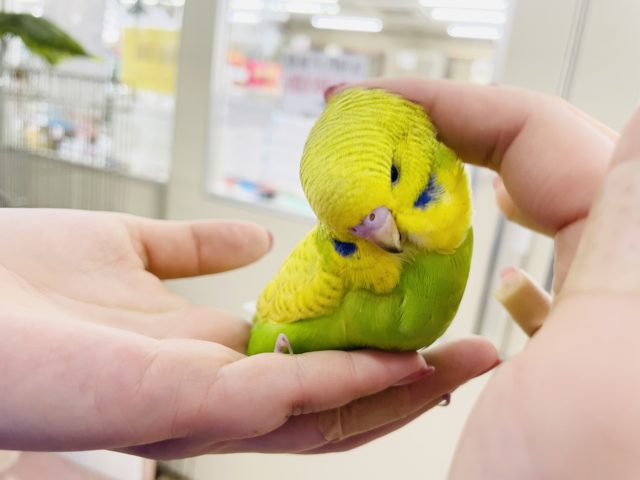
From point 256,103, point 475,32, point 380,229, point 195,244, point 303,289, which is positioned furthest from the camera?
point 256,103

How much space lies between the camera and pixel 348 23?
127 centimetres

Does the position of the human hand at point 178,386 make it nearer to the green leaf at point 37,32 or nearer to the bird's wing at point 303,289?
the bird's wing at point 303,289

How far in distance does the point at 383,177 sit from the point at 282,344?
0.21m

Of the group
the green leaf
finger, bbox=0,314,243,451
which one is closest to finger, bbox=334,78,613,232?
finger, bbox=0,314,243,451

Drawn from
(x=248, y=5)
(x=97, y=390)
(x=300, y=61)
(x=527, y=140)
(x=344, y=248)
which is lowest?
(x=97, y=390)

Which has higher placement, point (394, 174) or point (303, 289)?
point (394, 174)

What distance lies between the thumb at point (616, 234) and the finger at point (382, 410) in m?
0.29

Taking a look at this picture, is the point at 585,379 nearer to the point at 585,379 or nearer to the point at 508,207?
the point at 585,379

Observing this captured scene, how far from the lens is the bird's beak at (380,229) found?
38 centimetres

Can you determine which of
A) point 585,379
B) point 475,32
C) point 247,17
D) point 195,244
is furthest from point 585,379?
point 247,17

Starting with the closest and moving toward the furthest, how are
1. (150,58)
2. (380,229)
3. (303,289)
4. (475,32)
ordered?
(380,229)
(303,289)
(475,32)
(150,58)

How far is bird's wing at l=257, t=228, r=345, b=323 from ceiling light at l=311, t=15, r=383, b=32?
85 cm

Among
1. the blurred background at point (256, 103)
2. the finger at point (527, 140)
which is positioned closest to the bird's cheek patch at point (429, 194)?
the finger at point (527, 140)

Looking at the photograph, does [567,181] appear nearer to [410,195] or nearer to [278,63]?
[410,195]
